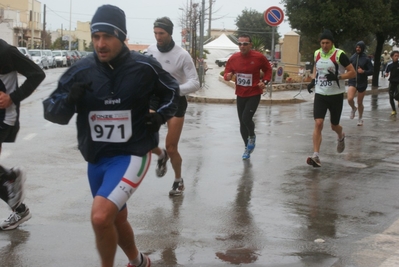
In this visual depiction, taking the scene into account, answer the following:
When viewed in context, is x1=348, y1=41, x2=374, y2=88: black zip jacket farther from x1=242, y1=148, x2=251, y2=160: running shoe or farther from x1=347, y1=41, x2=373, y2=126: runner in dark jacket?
x1=242, y1=148, x2=251, y2=160: running shoe

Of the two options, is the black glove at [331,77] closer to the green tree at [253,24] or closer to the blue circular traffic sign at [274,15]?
the blue circular traffic sign at [274,15]

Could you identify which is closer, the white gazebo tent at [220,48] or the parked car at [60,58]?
the parked car at [60,58]

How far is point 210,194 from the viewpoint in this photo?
7.67m

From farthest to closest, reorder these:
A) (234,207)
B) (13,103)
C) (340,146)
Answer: (340,146) < (234,207) < (13,103)

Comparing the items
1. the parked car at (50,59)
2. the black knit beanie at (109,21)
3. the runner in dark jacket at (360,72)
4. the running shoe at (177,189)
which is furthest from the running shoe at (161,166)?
the parked car at (50,59)

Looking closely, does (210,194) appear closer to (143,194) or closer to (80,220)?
(143,194)

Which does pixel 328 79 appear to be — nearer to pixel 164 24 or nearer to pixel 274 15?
pixel 164 24

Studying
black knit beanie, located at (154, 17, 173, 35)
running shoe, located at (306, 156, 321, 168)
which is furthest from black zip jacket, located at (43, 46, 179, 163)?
running shoe, located at (306, 156, 321, 168)

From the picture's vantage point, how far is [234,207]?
7062 millimetres

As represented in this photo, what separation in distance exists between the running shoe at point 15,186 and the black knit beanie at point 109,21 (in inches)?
83.9

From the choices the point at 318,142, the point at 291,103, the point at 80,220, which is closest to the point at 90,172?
the point at 80,220

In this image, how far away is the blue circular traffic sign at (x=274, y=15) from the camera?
22438 mm

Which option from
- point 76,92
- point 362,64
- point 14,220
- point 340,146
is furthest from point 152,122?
point 362,64

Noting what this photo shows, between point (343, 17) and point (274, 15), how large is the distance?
7574mm
